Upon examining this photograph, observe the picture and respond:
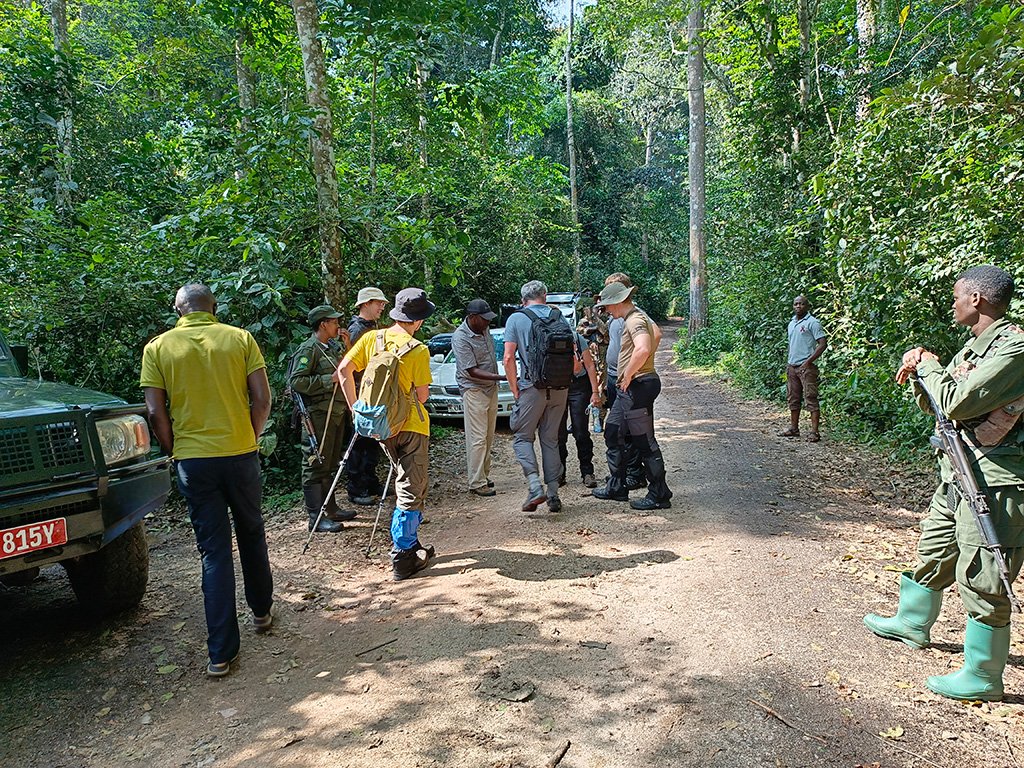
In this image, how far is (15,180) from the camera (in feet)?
31.8

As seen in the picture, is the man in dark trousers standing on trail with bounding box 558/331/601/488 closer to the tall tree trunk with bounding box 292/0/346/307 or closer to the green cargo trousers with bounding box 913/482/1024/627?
the tall tree trunk with bounding box 292/0/346/307

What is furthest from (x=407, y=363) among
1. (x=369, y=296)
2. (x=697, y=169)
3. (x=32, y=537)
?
(x=697, y=169)

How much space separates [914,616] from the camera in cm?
353

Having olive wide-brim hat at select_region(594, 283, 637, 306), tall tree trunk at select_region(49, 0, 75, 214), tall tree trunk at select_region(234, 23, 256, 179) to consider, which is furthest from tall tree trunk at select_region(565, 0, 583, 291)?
olive wide-brim hat at select_region(594, 283, 637, 306)

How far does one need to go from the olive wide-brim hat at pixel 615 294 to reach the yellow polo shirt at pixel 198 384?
341cm

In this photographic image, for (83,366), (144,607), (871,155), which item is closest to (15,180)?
(83,366)

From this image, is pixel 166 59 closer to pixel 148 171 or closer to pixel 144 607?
pixel 148 171

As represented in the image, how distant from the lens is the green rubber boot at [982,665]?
2992 mm

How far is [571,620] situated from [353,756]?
62.8 inches

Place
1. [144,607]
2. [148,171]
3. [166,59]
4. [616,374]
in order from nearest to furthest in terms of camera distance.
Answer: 1. [144,607]
2. [616,374]
3. [148,171]
4. [166,59]

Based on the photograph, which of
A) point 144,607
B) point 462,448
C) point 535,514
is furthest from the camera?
point 462,448

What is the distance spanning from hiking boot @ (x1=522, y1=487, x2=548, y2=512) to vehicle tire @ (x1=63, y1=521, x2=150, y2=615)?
3.14 metres

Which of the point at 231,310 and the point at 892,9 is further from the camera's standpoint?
the point at 892,9

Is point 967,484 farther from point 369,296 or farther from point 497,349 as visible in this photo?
point 497,349
